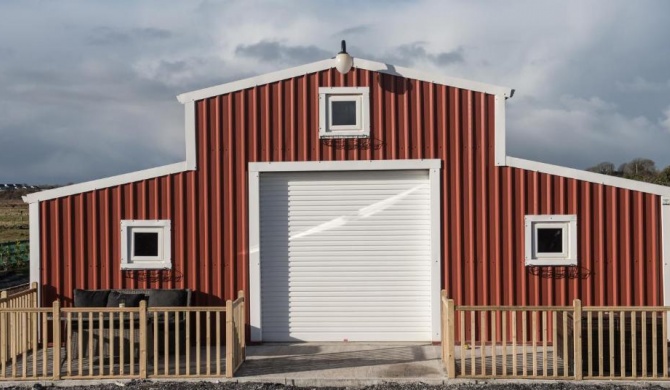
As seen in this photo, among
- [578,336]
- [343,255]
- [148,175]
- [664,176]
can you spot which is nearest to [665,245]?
[578,336]

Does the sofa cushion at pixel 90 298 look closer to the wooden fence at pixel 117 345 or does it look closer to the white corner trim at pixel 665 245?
Result: the wooden fence at pixel 117 345

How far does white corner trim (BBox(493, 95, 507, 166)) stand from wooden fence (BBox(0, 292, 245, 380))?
4.64 m

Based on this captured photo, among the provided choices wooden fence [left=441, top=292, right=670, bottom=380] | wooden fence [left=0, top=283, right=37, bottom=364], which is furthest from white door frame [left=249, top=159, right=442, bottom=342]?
wooden fence [left=0, top=283, right=37, bottom=364]

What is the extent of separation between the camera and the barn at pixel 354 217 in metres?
11.3

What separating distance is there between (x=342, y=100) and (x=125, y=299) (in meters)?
4.65

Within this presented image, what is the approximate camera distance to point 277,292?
12016 mm

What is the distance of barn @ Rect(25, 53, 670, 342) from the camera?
37.2 ft

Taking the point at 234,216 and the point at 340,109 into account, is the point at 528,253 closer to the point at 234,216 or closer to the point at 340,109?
the point at 340,109

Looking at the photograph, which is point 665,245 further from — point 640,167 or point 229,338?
point 640,167

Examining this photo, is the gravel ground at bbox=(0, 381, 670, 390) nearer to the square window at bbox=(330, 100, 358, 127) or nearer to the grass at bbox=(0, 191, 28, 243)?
the square window at bbox=(330, 100, 358, 127)

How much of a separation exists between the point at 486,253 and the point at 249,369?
4.17 metres

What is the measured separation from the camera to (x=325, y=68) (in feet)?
38.1

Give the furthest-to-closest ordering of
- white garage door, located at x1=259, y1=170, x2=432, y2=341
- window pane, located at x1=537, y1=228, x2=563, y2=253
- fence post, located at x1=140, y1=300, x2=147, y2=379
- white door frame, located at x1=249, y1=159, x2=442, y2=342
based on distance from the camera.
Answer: white garage door, located at x1=259, y1=170, x2=432, y2=341 < white door frame, located at x1=249, y1=159, x2=442, y2=342 < window pane, located at x1=537, y1=228, x2=563, y2=253 < fence post, located at x1=140, y1=300, x2=147, y2=379

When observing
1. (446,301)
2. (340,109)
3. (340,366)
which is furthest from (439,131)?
(340,366)
